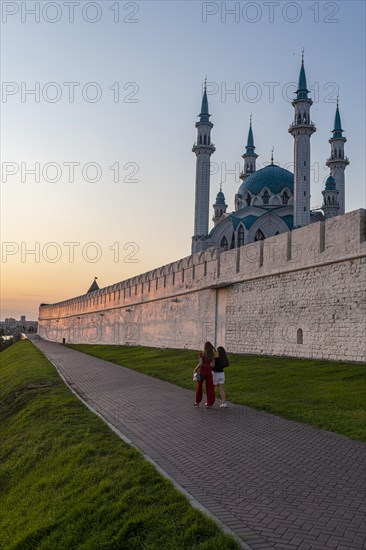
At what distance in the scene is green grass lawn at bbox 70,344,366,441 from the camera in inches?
332

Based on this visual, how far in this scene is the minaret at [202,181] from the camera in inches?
1727

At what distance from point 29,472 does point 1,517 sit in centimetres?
123

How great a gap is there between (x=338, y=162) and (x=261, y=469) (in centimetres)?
4862

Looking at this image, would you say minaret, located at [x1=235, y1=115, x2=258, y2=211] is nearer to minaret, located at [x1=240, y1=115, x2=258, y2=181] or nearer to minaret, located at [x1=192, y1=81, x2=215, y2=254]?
minaret, located at [x1=240, y1=115, x2=258, y2=181]

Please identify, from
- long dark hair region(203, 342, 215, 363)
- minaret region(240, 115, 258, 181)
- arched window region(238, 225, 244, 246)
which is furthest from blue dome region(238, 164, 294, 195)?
long dark hair region(203, 342, 215, 363)

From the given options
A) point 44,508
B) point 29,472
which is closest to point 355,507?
point 44,508

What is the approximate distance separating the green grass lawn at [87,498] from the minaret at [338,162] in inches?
1784

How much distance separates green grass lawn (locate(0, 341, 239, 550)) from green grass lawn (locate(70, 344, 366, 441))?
3072 millimetres

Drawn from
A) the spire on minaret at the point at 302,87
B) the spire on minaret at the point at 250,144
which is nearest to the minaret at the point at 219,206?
the spire on minaret at the point at 250,144

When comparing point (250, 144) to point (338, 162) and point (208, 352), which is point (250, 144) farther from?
point (208, 352)

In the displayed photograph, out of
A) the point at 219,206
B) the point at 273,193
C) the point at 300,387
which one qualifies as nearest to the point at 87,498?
the point at 300,387

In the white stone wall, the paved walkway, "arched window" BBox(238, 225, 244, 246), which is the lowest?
the paved walkway

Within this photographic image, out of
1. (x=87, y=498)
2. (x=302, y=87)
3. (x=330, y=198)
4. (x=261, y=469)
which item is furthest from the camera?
(x=330, y=198)

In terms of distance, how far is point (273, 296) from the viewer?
18.0m
